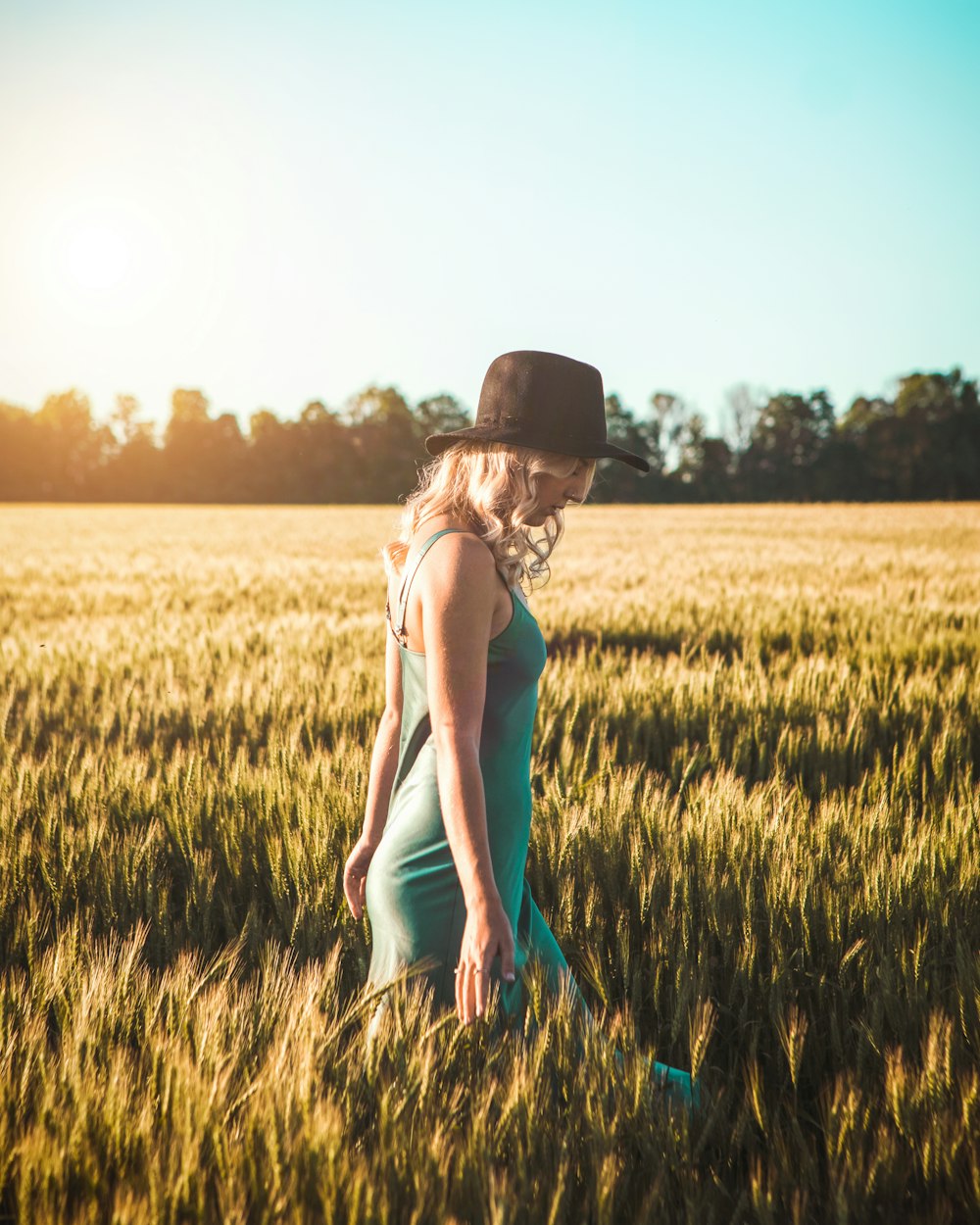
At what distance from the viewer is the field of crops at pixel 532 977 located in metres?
1.07

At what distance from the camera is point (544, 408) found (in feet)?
4.87

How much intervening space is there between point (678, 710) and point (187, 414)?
253 ft

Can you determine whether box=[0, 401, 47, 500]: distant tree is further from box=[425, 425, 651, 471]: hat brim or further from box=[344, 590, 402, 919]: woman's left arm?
box=[425, 425, 651, 471]: hat brim

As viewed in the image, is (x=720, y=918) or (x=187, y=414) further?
(x=187, y=414)

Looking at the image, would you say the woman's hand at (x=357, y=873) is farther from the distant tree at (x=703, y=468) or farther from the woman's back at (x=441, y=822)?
the distant tree at (x=703, y=468)

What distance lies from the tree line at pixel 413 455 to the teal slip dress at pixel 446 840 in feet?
197

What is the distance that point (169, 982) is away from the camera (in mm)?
1431

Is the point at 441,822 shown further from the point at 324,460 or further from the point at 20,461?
the point at 20,461

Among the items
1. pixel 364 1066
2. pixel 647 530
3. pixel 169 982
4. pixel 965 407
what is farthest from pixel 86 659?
pixel 965 407

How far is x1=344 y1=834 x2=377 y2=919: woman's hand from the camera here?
179 cm

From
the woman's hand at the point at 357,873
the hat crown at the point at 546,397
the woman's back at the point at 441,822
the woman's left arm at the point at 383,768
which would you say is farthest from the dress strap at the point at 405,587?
the woman's hand at the point at 357,873

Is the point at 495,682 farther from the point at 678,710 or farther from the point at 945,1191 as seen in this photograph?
the point at 678,710

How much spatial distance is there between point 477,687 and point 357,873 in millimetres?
721

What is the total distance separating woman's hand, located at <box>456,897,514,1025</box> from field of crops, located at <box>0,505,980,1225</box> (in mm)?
44
